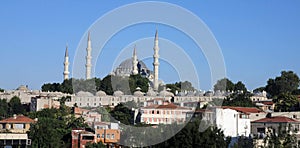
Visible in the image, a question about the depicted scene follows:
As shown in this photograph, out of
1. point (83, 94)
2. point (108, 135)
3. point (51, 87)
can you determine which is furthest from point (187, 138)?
point (51, 87)

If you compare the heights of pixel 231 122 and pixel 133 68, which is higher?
pixel 133 68

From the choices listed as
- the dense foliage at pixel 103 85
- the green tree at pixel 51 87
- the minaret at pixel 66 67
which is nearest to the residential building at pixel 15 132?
the dense foliage at pixel 103 85

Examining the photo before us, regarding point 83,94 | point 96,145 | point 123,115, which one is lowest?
point 96,145

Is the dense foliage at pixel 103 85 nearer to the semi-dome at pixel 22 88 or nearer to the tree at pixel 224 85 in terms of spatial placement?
the semi-dome at pixel 22 88

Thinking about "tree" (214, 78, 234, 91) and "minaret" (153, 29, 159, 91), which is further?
"tree" (214, 78, 234, 91)

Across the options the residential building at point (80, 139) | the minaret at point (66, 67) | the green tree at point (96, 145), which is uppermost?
the minaret at point (66, 67)

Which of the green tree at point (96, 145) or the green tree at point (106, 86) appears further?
→ the green tree at point (106, 86)

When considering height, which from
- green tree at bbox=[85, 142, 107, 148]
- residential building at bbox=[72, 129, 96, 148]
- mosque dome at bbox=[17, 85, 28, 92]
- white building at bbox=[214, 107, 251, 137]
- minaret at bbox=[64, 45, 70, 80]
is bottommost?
green tree at bbox=[85, 142, 107, 148]

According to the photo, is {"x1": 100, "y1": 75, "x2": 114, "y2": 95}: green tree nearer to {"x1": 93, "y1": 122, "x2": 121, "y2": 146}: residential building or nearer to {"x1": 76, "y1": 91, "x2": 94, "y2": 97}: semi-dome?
{"x1": 76, "y1": 91, "x2": 94, "y2": 97}: semi-dome

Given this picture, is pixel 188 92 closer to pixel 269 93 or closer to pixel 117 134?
pixel 269 93

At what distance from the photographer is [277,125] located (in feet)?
101

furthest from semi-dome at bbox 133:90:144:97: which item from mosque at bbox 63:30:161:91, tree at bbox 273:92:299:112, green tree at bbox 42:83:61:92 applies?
tree at bbox 273:92:299:112

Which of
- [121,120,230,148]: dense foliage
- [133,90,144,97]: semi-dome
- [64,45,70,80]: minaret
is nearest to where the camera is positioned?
[121,120,230,148]: dense foliage

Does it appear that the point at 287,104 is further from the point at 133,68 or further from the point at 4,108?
the point at 133,68
